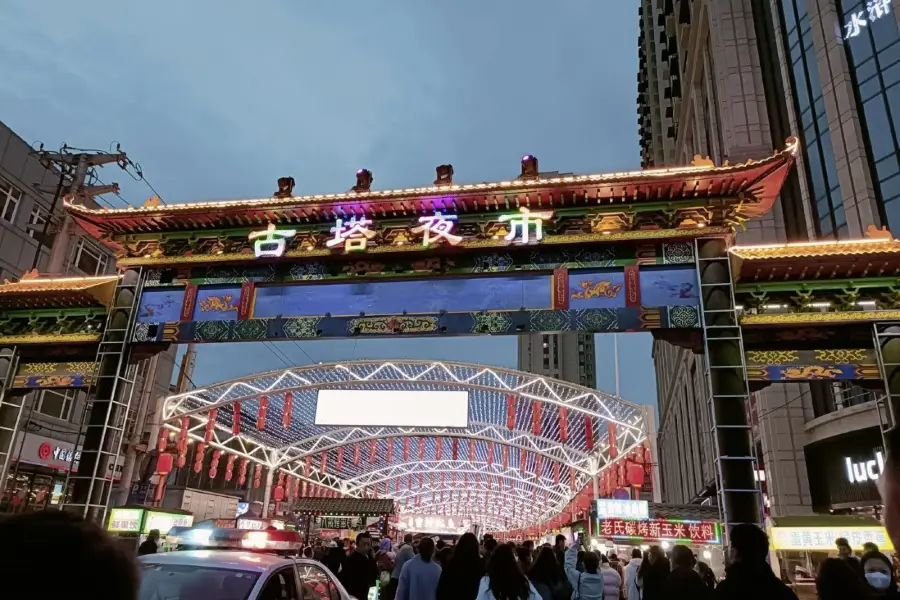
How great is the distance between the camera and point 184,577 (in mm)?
5340

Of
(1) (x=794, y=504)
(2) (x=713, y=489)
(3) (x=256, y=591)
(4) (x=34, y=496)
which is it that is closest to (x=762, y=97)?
(1) (x=794, y=504)

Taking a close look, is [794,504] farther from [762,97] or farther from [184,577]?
[184,577]

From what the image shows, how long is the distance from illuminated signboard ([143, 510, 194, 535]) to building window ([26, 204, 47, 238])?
11.9 metres

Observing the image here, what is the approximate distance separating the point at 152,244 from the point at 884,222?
2026 cm

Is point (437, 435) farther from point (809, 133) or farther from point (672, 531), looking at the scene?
point (809, 133)

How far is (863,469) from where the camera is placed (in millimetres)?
18484

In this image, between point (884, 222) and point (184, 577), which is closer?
point (184, 577)

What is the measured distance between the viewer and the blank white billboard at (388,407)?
65.4 feet

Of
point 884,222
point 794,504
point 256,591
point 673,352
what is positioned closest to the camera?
point 256,591

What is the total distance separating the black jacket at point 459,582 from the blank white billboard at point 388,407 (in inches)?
529

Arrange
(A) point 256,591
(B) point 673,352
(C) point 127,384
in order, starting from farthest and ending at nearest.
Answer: (B) point 673,352
(C) point 127,384
(A) point 256,591

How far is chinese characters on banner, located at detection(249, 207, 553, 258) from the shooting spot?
12.1m

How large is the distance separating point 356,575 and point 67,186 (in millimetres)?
20466

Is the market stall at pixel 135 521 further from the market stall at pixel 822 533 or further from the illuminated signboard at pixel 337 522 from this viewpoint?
the market stall at pixel 822 533
